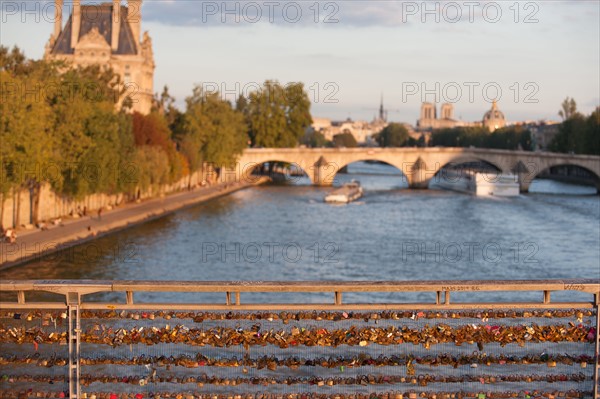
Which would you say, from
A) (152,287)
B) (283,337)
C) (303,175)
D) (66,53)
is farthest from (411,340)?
(303,175)

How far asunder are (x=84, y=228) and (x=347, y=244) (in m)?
11.0

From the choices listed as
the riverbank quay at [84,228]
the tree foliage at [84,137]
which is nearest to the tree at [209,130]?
the tree foliage at [84,137]

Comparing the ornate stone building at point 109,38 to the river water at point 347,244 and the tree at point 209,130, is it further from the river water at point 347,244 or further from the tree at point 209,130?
the river water at point 347,244

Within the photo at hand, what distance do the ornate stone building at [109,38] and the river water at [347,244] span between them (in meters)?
15.2

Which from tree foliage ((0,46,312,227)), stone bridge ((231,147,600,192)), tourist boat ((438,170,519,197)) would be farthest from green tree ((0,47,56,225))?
stone bridge ((231,147,600,192))

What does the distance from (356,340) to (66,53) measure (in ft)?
229

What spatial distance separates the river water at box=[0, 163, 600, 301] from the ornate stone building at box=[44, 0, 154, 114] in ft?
50.0

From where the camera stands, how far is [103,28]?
250 feet

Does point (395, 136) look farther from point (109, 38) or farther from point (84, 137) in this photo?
point (84, 137)

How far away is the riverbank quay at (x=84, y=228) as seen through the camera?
31.7 m

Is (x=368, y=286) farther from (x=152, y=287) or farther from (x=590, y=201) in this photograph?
(x=590, y=201)

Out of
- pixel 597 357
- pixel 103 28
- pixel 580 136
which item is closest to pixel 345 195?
pixel 103 28

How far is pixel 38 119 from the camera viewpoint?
3728 cm

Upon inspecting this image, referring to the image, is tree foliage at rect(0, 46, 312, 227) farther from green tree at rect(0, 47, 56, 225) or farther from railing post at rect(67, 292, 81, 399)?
railing post at rect(67, 292, 81, 399)
